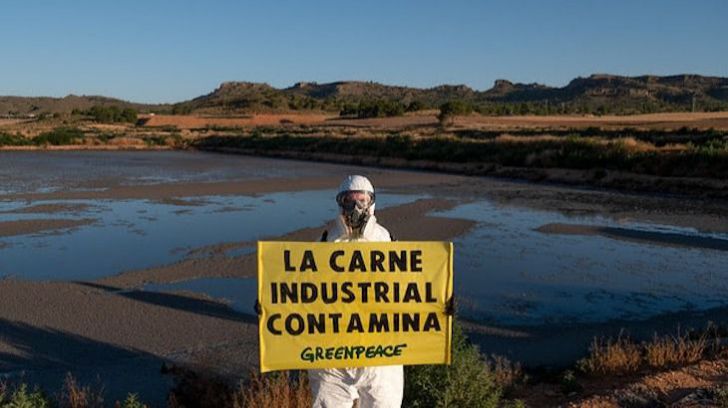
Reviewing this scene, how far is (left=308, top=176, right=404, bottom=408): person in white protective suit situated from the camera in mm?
4348

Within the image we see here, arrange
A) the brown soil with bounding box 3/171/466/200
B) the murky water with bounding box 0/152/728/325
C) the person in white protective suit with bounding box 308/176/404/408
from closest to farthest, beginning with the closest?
the person in white protective suit with bounding box 308/176/404/408, the murky water with bounding box 0/152/728/325, the brown soil with bounding box 3/171/466/200

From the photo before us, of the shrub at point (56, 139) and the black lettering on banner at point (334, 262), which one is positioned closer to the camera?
the black lettering on banner at point (334, 262)

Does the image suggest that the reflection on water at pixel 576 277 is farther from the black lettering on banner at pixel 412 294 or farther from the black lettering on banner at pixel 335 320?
the black lettering on banner at pixel 335 320

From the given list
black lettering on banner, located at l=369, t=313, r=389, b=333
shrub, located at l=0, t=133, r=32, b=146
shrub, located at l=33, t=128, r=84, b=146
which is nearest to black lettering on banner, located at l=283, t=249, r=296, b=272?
black lettering on banner, located at l=369, t=313, r=389, b=333

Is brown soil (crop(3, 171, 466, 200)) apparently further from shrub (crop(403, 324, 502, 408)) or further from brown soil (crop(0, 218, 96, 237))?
shrub (crop(403, 324, 502, 408))

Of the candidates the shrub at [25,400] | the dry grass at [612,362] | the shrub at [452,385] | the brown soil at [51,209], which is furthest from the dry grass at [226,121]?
the shrub at [25,400]

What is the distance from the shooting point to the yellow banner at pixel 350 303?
173 inches

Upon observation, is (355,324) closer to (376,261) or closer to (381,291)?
(381,291)

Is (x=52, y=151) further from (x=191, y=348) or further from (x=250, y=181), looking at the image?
(x=191, y=348)

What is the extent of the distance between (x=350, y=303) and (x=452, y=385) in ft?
5.14

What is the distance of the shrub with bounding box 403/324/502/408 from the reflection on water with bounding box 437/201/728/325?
453cm

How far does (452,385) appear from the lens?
5.59 metres

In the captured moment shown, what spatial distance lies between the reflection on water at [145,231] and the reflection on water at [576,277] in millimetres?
5119

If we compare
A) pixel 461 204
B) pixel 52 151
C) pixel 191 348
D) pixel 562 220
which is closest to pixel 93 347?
pixel 191 348
